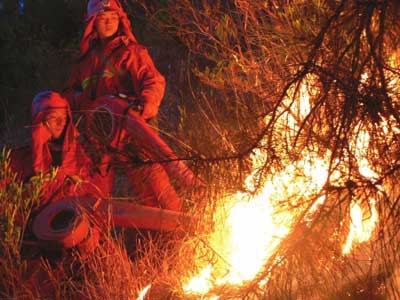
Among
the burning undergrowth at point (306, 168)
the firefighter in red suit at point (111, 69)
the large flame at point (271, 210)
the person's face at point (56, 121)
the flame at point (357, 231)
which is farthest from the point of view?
the firefighter in red suit at point (111, 69)

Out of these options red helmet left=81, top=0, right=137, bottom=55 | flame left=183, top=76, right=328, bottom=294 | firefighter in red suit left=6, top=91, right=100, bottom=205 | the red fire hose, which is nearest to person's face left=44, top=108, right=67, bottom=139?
firefighter in red suit left=6, top=91, right=100, bottom=205

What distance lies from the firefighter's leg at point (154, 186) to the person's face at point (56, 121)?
2.25 feet

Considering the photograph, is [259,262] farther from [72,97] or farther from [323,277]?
[72,97]

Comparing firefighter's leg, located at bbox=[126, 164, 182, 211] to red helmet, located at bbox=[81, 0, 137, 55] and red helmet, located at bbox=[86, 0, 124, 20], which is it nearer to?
red helmet, located at bbox=[81, 0, 137, 55]

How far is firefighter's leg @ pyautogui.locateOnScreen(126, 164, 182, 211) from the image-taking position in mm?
3186

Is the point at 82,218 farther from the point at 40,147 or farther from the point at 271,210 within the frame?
the point at 271,210

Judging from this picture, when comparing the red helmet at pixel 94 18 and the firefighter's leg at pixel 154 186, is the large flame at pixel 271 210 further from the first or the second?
the red helmet at pixel 94 18

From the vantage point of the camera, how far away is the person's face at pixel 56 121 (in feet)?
13.7

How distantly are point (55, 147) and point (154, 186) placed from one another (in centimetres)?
104

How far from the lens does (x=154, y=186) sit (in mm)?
3492

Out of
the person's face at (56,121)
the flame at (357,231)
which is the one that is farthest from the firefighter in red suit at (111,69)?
the flame at (357,231)

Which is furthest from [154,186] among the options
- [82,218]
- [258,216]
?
[82,218]

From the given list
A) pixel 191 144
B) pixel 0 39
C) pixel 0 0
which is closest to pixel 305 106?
pixel 191 144

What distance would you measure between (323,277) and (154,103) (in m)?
1.80
